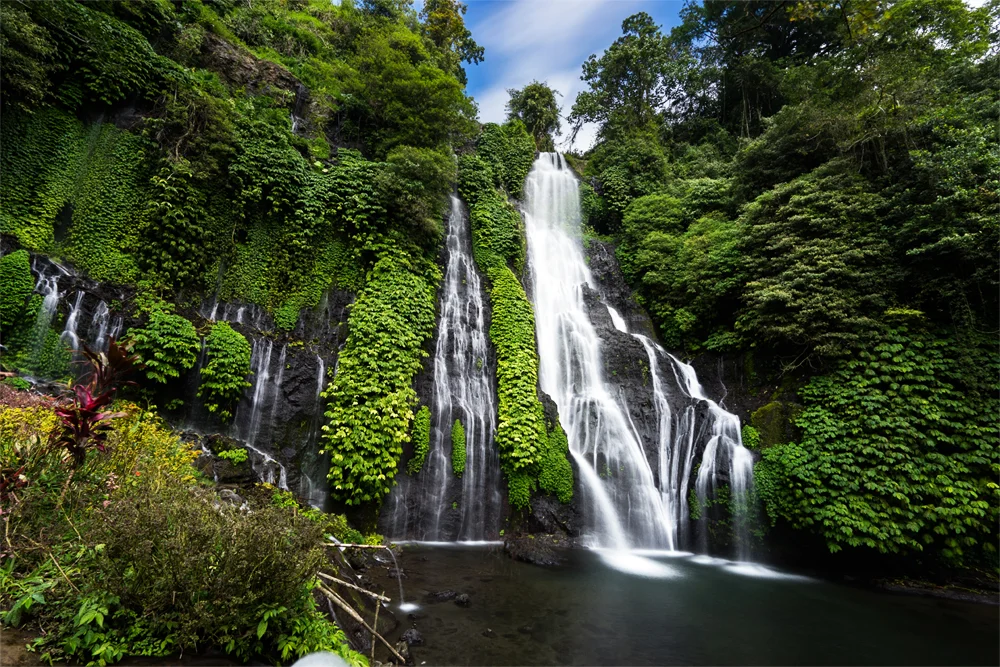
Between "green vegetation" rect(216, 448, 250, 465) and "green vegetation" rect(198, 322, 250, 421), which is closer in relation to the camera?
"green vegetation" rect(216, 448, 250, 465)

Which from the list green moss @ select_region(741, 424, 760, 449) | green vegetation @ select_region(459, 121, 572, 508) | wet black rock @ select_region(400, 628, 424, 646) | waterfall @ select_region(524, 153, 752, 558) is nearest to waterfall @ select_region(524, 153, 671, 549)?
waterfall @ select_region(524, 153, 752, 558)

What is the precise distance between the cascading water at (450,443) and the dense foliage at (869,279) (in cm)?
632

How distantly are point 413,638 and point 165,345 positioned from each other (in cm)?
721

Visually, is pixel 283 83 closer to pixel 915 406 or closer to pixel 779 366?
pixel 779 366

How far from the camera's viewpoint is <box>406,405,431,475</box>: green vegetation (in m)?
9.25

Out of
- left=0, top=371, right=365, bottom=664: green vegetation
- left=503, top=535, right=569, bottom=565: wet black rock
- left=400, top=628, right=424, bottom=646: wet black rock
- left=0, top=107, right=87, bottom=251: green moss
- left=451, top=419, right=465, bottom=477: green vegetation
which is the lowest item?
left=400, top=628, right=424, bottom=646: wet black rock

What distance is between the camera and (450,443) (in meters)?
9.82

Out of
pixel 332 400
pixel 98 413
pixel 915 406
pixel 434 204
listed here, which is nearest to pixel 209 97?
pixel 434 204

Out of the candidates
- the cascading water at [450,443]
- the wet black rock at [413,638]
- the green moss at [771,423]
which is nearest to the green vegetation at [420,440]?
the cascading water at [450,443]

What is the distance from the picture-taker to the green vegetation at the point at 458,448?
31.4 feet

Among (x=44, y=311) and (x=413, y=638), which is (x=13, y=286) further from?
(x=413, y=638)

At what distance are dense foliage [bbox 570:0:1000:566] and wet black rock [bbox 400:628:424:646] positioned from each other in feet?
24.5

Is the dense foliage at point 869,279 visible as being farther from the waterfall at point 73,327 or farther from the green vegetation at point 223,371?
the waterfall at point 73,327

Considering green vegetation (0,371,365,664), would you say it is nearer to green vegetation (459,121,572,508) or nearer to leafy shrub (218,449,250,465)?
leafy shrub (218,449,250,465)
